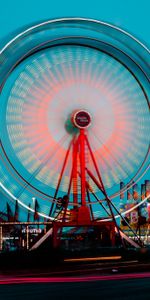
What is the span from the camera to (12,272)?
613 inches

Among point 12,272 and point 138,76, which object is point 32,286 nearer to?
point 12,272

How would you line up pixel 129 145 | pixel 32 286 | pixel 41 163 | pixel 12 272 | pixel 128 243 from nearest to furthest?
pixel 32 286, pixel 12 272, pixel 41 163, pixel 129 145, pixel 128 243

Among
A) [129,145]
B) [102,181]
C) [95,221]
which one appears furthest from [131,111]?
[95,221]

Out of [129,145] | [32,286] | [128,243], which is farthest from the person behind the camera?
[128,243]

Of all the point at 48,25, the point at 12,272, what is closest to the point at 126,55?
the point at 48,25

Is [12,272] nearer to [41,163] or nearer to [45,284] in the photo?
[45,284]

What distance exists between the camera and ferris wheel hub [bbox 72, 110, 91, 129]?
25.5 m

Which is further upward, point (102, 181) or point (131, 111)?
point (131, 111)

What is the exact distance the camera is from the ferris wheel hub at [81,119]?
83.8 ft

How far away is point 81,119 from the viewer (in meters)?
25.6

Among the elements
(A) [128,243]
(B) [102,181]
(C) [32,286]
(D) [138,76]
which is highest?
(D) [138,76]

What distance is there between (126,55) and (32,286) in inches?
639

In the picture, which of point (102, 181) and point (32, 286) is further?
point (102, 181)

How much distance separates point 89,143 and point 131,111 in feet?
7.99
